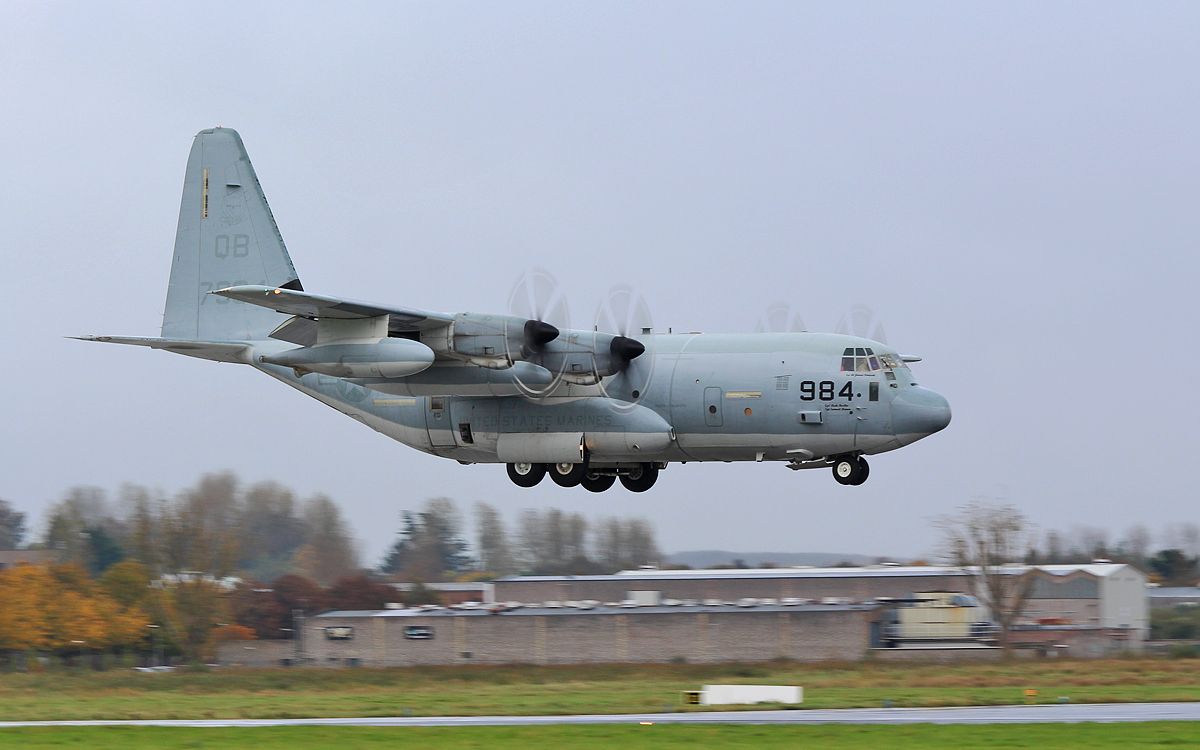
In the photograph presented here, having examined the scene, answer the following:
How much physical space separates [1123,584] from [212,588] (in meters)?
28.7

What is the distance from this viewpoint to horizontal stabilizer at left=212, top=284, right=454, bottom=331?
1000 inches

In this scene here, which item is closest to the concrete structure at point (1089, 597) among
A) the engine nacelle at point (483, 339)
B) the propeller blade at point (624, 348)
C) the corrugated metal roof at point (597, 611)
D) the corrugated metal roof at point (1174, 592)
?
the corrugated metal roof at point (1174, 592)

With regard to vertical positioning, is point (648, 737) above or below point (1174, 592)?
below

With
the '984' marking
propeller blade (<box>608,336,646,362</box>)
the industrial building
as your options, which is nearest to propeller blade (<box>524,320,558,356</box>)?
propeller blade (<box>608,336,646,362</box>)

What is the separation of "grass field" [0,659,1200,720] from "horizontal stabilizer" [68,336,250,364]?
736cm

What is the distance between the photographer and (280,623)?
40406 millimetres

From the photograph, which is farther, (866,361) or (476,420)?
(476,420)

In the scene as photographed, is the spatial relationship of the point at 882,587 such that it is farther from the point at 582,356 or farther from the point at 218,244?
the point at 218,244

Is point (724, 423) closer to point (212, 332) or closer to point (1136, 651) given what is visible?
point (212, 332)

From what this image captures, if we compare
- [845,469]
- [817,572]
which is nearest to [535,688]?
[845,469]

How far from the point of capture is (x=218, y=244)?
110ft

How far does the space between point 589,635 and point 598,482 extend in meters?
9.39

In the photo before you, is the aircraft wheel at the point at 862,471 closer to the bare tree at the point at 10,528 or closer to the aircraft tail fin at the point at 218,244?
the aircraft tail fin at the point at 218,244

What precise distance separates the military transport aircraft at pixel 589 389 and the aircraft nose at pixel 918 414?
0.03 metres
